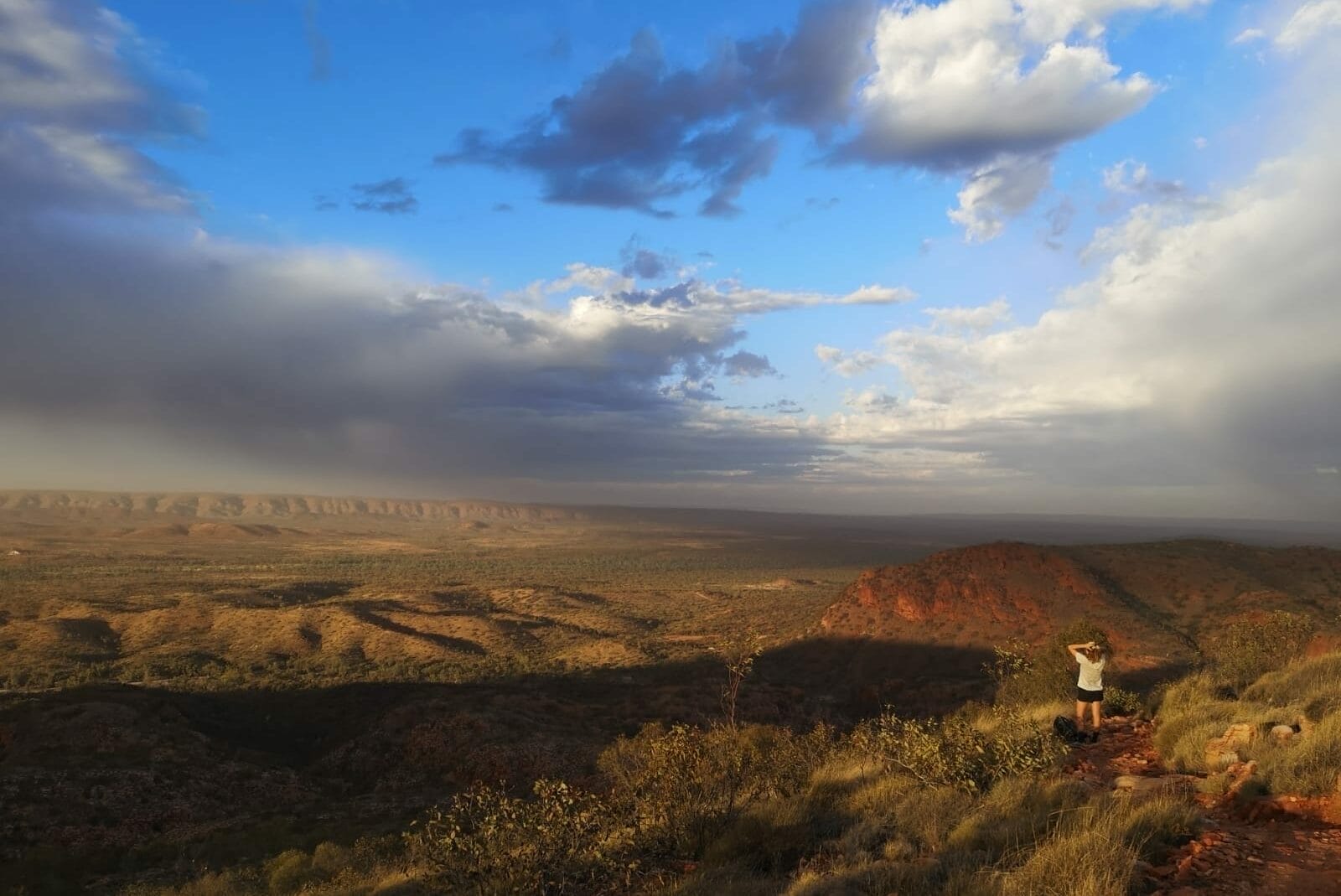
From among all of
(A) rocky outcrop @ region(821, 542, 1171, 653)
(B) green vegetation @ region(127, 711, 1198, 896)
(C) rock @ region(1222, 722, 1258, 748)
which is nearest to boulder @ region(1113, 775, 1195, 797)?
(B) green vegetation @ region(127, 711, 1198, 896)

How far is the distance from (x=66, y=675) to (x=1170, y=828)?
45352 millimetres

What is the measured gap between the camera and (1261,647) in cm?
1627

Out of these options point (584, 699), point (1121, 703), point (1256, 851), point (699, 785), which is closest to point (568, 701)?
point (584, 699)

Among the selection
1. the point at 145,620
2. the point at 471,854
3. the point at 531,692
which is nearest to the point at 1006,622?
the point at 531,692

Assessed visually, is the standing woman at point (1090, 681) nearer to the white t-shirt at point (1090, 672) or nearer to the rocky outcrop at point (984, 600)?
the white t-shirt at point (1090, 672)

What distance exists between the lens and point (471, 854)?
7020mm

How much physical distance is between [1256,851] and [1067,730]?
5.35 metres

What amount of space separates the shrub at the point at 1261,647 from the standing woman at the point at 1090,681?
512cm

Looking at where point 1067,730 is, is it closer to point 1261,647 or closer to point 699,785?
point 699,785

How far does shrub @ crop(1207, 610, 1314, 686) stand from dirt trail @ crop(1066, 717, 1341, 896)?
923 cm

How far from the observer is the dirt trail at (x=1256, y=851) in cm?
522

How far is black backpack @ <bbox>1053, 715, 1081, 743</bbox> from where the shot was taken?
10875 millimetres

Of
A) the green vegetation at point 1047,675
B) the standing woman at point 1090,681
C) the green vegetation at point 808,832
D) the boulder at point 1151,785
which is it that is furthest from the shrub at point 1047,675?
the green vegetation at point 808,832

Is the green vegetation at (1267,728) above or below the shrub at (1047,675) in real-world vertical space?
above
